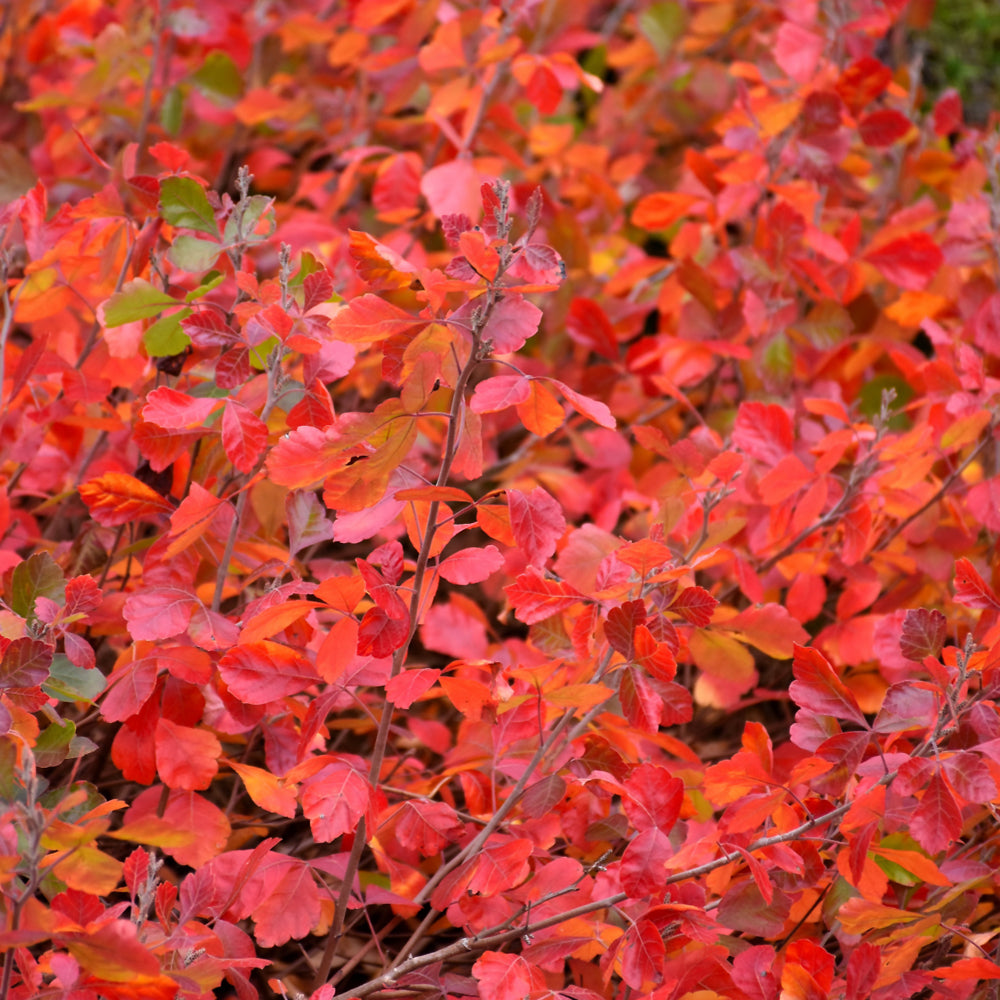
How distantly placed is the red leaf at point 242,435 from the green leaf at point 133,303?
12 centimetres

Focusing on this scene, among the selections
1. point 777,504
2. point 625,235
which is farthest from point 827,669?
point 625,235

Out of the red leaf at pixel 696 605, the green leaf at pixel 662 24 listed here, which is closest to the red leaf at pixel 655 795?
the red leaf at pixel 696 605

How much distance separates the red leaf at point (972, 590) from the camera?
0.74 meters

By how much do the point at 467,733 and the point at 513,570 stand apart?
0.62 ft

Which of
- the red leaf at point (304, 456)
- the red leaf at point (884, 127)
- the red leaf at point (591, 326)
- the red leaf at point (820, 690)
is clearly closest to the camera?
the red leaf at point (304, 456)

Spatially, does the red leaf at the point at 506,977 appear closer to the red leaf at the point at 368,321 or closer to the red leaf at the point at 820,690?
the red leaf at the point at 820,690

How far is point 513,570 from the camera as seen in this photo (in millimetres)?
1012

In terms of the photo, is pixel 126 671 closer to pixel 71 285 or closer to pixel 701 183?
pixel 71 285

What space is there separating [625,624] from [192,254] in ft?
1.48

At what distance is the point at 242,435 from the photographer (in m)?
0.71

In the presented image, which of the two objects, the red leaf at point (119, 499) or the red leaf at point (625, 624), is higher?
the red leaf at point (625, 624)

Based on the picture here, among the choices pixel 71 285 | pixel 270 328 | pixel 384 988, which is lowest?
pixel 384 988

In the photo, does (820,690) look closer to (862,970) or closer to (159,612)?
(862,970)

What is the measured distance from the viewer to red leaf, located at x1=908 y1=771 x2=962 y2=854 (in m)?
0.67
